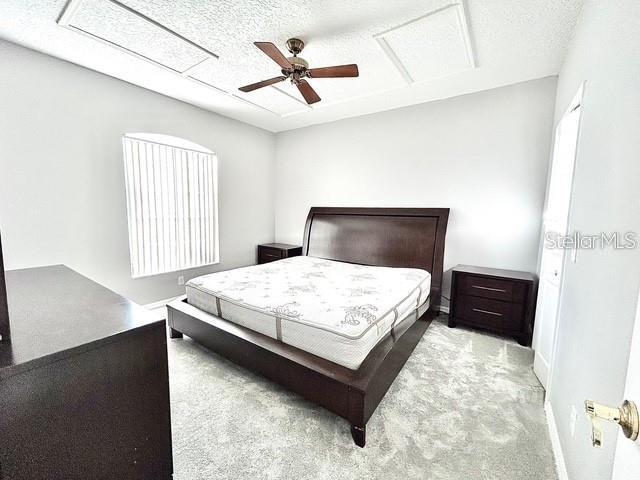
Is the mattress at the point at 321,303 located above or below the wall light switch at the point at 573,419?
above

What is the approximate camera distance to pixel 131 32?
219 centimetres

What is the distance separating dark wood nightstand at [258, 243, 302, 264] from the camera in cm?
462

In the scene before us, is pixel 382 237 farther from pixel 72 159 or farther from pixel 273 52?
pixel 72 159

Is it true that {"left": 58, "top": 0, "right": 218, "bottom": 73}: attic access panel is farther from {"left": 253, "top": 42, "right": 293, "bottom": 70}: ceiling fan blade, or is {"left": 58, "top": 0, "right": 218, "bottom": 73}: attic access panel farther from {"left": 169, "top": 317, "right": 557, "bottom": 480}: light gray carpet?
{"left": 169, "top": 317, "right": 557, "bottom": 480}: light gray carpet

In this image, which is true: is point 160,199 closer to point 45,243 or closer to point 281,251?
point 45,243

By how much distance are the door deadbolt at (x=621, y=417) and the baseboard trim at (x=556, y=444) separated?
131cm

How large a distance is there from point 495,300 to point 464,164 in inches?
67.0

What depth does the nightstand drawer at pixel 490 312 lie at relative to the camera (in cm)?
280

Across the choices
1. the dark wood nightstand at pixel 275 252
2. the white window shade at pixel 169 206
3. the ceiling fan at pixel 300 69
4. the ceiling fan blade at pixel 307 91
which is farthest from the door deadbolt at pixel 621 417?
the dark wood nightstand at pixel 275 252

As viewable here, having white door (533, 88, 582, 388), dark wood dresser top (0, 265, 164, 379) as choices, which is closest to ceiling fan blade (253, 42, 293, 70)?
dark wood dresser top (0, 265, 164, 379)

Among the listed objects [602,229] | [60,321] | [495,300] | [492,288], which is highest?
[602,229]

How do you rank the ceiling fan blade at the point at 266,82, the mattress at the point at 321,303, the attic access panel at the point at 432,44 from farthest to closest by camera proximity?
the ceiling fan blade at the point at 266,82, the attic access panel at the point at 432,44, the mattress at the point at 321,303

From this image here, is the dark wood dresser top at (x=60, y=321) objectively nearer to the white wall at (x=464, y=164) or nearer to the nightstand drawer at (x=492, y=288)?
the nightstand drawer at (x=492, y=288)

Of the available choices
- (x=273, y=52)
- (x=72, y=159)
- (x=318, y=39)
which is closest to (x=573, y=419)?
(x=273, y=52)
